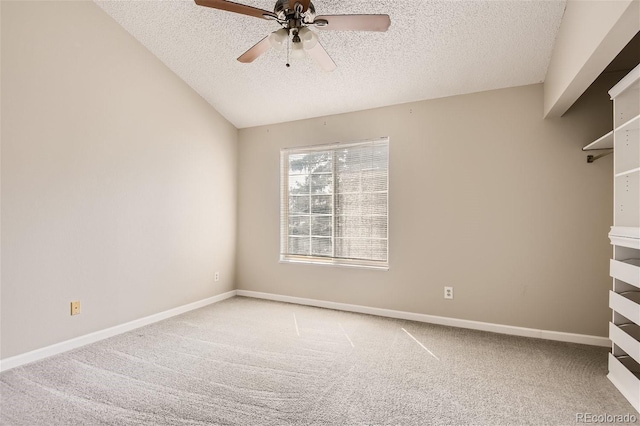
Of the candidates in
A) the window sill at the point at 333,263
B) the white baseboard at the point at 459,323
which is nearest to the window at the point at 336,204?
the window sill at the point at 333,263

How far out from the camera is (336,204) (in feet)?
12.8

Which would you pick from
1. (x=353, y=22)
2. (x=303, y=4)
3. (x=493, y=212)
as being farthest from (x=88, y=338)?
(x=493, y=212)

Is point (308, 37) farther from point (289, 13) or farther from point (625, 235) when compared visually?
→ point (625, 235)

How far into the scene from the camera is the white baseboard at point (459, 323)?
110 inches

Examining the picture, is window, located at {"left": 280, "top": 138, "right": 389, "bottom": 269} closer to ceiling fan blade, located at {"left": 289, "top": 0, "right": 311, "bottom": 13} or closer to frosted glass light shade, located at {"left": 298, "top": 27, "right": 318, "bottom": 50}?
frosted glass light shade, located at {"left": 298, "top": 27, "right": 318, "bottom": 50}

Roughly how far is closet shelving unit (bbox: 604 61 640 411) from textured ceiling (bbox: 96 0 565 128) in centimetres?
84

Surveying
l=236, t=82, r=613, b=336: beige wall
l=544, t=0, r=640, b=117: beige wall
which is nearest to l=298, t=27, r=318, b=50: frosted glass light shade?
l=544, t=0, r=640, b=117: beige wall

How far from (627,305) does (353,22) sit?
2.46m

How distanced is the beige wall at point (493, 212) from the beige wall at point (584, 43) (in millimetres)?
367

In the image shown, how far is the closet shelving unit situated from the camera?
1965 mm

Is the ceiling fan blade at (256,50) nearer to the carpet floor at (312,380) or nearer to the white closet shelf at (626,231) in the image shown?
the carpet floor at (312,380)

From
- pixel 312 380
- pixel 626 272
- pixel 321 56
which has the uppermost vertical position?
pixel 321 56

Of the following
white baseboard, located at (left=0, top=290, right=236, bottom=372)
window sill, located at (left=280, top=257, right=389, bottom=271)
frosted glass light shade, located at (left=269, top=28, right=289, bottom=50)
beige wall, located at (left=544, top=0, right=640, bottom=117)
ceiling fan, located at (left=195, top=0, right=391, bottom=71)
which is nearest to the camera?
beige wall, located at (left=544, top=0, right=640, bottom=117)

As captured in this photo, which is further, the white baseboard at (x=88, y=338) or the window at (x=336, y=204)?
the window at (x=336, y=204)
